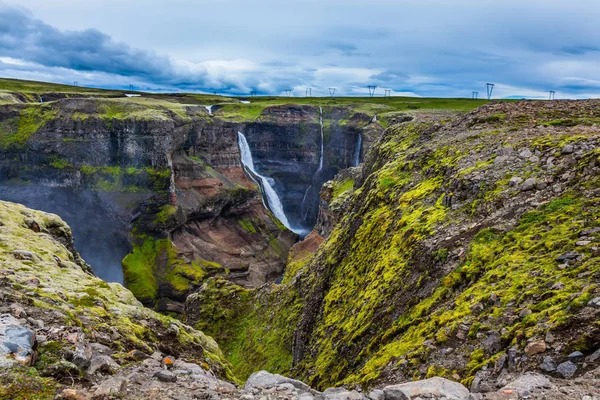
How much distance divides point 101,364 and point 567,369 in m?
8.63

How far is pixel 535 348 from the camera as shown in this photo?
7805 millimetres

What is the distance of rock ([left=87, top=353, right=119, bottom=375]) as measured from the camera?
8312 millimetres

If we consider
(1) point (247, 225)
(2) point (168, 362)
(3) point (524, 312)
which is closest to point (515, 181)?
(3) point (524, 312)

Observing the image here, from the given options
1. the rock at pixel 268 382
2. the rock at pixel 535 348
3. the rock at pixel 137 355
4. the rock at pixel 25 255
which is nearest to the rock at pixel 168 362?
the rock at pixel 137 355

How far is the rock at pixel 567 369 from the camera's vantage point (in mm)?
7115

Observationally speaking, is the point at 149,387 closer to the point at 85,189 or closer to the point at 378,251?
the point at 378,251

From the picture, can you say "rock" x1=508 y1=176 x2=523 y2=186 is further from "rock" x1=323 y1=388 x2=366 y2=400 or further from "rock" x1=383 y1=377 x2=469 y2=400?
"rock" x1=323 y1=388 x2=366 y2=400

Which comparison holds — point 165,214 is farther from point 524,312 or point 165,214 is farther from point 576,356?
point 576,356

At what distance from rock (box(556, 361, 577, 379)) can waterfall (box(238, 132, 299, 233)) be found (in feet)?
324

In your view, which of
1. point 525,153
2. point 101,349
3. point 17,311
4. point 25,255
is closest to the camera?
point 17,311

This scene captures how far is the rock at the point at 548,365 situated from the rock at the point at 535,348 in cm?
21

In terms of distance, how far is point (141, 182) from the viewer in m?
76.4

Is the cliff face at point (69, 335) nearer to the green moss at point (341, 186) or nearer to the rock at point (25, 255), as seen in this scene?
the rock at point (25, 255)

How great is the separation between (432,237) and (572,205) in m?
4.18
